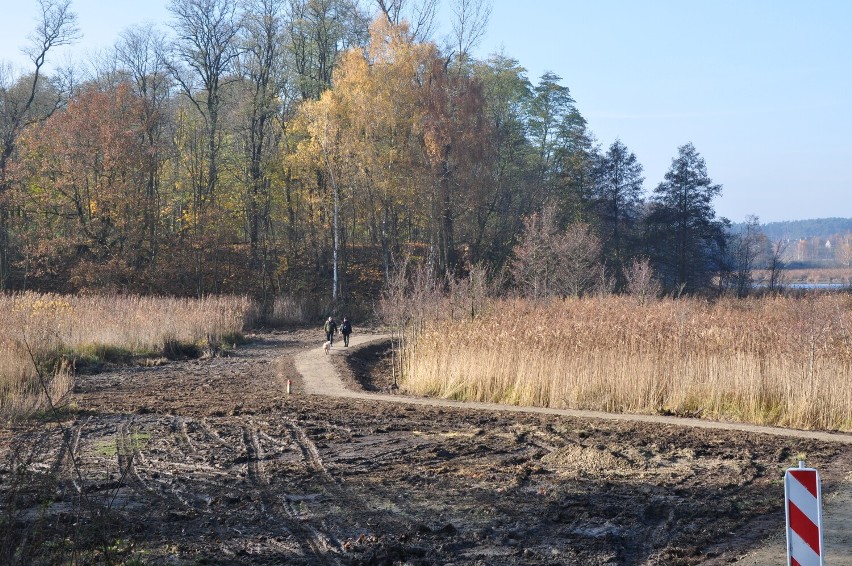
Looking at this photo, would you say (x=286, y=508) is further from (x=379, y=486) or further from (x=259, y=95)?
(x=259, y=95)

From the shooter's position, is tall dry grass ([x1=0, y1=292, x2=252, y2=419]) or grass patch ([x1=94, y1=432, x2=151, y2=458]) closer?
A: grass patch ([x1=94, y1=432, x2=151, y2=458])

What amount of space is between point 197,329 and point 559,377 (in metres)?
15.7

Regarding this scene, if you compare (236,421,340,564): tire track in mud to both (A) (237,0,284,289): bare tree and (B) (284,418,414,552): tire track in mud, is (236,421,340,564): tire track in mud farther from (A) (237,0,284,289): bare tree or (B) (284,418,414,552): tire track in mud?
(A) (237,0,284,289): bare tree

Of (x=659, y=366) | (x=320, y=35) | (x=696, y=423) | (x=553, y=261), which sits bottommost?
(x=696, y=423)

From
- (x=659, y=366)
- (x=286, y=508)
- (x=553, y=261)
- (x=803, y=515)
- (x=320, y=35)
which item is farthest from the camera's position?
(x=320, y=35)

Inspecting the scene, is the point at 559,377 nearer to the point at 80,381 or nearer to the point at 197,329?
the point at 80,381

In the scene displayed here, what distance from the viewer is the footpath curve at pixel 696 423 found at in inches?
294

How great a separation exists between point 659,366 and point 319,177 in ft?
106

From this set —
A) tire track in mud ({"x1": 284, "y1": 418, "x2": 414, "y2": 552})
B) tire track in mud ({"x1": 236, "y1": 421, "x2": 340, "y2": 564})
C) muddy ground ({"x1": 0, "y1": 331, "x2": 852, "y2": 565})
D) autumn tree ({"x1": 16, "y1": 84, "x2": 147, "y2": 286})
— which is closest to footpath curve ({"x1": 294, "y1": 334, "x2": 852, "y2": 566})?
muddy ground ({"x1": 0, "y1": 331, "x2": 852, "y2": 565})

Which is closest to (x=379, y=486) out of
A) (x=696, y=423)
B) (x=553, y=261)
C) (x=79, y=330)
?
(x=696, y=423)

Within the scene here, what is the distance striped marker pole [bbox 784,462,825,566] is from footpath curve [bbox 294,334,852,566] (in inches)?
59.7

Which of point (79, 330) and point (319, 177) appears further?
point (319, 177)

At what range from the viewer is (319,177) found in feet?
150

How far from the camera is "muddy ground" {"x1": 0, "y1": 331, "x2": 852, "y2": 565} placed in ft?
24.0
